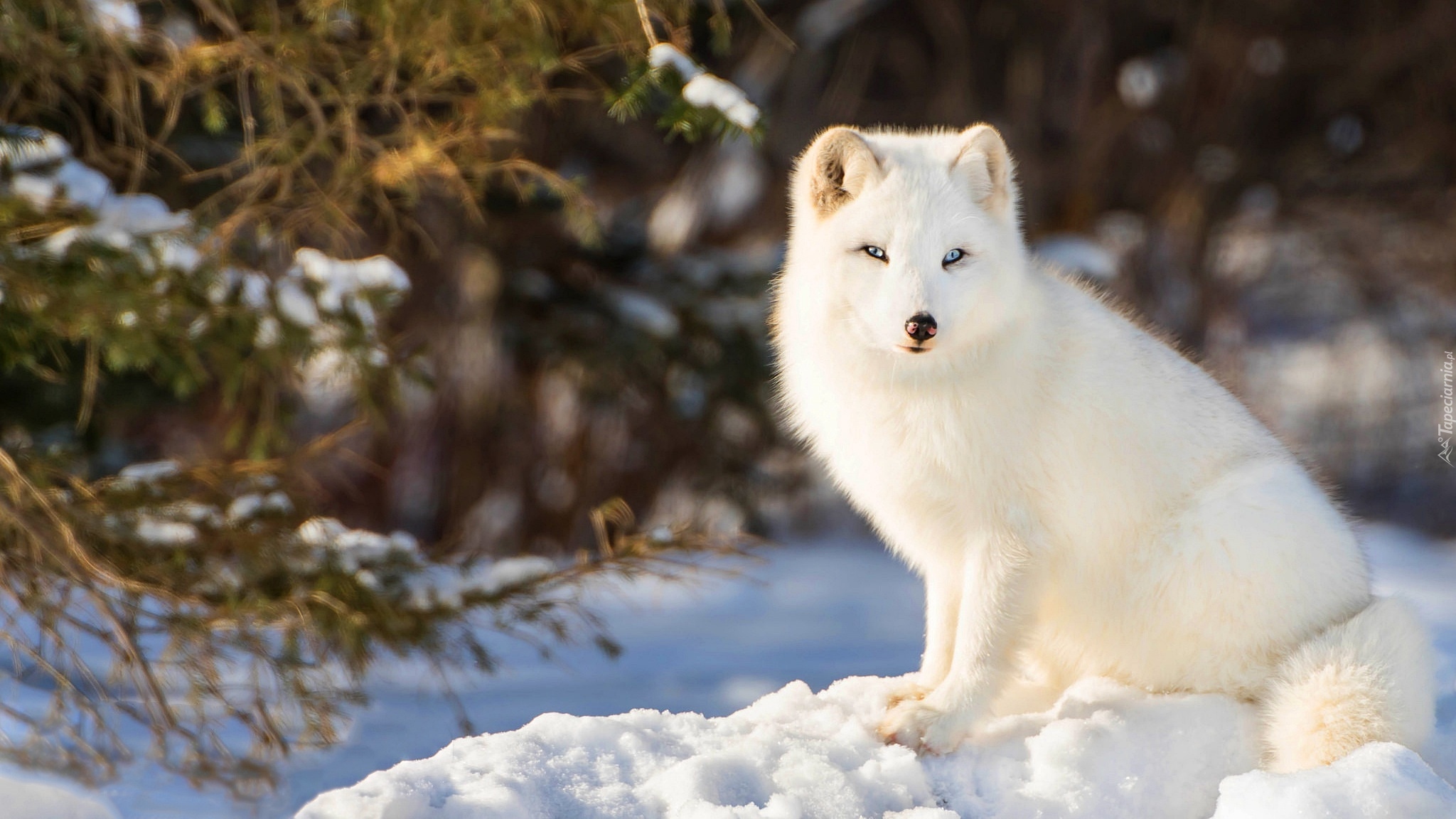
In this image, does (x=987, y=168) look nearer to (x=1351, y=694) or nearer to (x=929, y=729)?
(x=929, y=729)

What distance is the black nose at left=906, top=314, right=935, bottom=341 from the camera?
252 centimetres

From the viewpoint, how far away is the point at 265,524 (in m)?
4.23

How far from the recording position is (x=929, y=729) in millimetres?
2662

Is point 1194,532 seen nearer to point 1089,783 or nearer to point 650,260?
point 1089,783

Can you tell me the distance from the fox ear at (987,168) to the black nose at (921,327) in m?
0.45

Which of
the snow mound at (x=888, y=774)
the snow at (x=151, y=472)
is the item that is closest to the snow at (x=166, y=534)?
the snow at (x=151, y=472)

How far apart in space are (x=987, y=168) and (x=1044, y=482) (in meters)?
0.77

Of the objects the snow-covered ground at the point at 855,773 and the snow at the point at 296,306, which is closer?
the snow-covered ground at the point at 855,773

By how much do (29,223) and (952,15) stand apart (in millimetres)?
7455

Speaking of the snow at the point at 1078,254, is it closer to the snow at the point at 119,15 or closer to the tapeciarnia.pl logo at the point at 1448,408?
the tapeciarnia.pl logo at the point at 1448,408

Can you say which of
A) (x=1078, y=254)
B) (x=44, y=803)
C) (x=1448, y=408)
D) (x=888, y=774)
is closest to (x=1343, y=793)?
(x=888, y=774)

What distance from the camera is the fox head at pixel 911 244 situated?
8.54ft

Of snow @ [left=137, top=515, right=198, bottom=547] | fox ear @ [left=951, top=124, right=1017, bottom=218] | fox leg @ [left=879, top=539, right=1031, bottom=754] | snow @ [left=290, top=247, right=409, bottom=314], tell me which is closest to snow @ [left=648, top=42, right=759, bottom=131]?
fox ear @ [left=951, top=124, right=1017, bottom=218]

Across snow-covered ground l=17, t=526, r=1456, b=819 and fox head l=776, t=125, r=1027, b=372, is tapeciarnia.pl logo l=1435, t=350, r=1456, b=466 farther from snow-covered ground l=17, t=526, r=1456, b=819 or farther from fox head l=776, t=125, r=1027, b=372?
fox head l=776, t=125, r=1027, b=372
